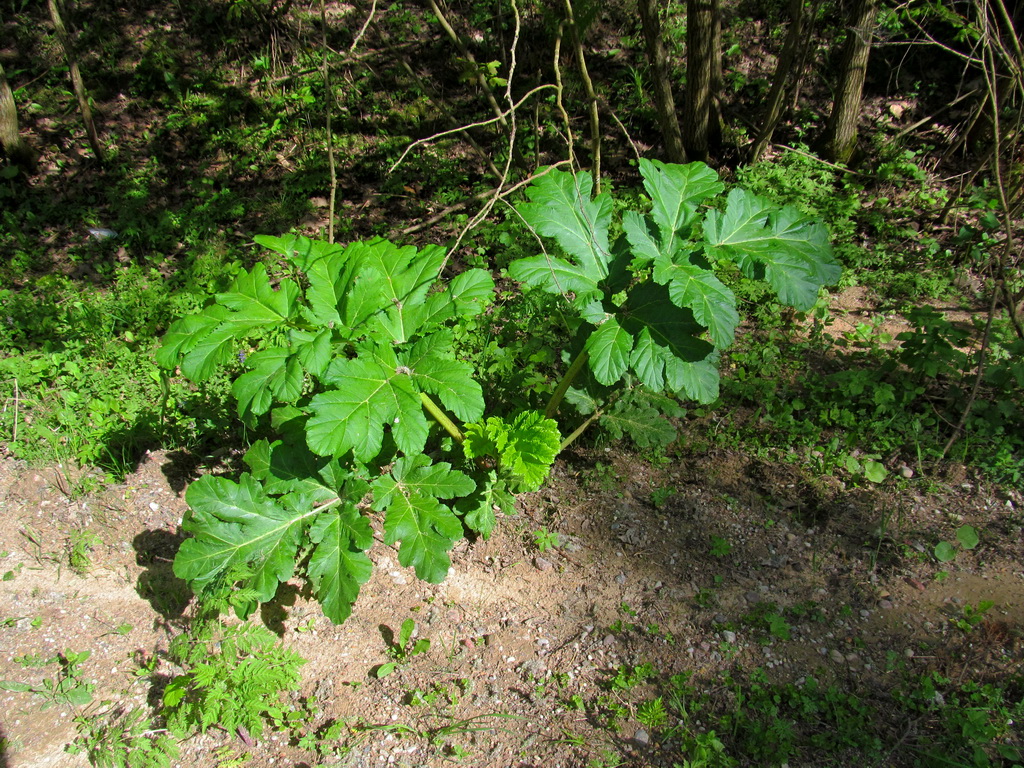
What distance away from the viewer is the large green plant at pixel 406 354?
2305 mm

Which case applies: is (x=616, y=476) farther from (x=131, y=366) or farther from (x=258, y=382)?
(x=131, y=366)

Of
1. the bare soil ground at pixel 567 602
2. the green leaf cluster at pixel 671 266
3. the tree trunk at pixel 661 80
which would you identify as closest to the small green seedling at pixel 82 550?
the bare soil ground at pixel 567 602

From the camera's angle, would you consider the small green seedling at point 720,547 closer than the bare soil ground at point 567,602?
No

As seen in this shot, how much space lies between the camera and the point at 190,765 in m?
2.60

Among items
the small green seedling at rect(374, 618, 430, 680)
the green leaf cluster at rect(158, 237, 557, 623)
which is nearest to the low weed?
the green leaf cluster at rect(158, 237, 557, 623)

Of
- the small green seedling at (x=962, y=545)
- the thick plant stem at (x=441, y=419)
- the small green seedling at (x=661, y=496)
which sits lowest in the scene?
the small green seedling at (x=661, y=496)

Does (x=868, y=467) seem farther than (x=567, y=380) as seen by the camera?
Yes

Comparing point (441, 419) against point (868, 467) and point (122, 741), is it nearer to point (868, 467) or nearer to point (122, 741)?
point (122, 741)

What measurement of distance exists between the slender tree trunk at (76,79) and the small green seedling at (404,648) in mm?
5844

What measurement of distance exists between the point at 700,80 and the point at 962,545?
4.04 m

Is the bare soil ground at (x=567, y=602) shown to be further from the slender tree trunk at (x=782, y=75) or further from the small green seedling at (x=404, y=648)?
the slender tree trunk at (x=782, y=75)

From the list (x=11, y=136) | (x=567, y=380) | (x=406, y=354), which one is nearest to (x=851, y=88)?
(x=567, y=380)

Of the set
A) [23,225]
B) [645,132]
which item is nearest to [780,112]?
[645,132]

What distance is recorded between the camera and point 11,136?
5.97 metres
